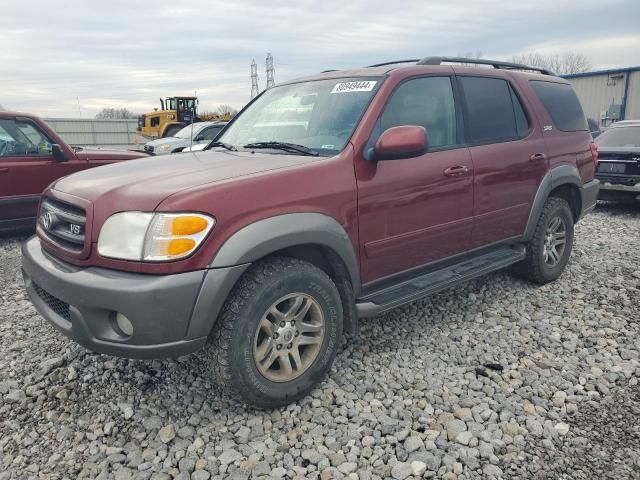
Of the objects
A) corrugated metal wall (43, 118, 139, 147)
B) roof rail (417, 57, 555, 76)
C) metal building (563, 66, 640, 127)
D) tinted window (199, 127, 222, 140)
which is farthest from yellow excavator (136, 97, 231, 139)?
roof rail (417, 57, 555, 76)

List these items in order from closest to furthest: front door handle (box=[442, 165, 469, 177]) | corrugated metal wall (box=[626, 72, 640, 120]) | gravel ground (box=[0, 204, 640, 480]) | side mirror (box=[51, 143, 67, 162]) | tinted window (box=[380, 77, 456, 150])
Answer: gravel ground (box=[0, 204, 640, 480]), tinted window (box=[380, 77, 456, 150]), front door handle (box=[442, 165, 469, 177]), side mirror (box=[51, 143, 67, 162]), corrugated metal wall (box=[626, 72, 640, 120])

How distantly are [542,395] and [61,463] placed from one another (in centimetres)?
258

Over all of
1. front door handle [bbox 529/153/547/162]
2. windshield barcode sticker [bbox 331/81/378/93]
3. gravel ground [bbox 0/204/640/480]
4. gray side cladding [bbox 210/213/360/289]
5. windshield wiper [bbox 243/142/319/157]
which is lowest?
gravel ground [bbox 0/204/640/480]

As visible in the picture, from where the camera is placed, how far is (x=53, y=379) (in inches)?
121

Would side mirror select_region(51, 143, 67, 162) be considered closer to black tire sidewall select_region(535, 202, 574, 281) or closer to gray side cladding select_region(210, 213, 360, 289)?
gray side cladding select_region(210, 213, 360, 289)

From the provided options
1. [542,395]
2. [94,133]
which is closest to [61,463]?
[542,395]

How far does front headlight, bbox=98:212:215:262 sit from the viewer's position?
7.57ft

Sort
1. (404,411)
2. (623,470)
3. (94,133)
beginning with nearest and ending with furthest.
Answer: (623,470) < (404,411) < (94,133)

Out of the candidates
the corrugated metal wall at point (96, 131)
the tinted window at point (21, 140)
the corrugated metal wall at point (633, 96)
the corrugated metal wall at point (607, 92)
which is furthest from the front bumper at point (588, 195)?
the corrugated metal wall at point (96, 131)

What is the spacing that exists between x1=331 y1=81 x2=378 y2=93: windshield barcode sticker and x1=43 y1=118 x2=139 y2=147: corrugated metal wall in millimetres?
30364

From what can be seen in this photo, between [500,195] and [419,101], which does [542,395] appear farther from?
[419,101]

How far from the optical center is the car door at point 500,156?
3721mm

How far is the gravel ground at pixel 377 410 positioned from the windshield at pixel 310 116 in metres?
1.47

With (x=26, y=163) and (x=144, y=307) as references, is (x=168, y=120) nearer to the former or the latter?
(x=26, y=163)
